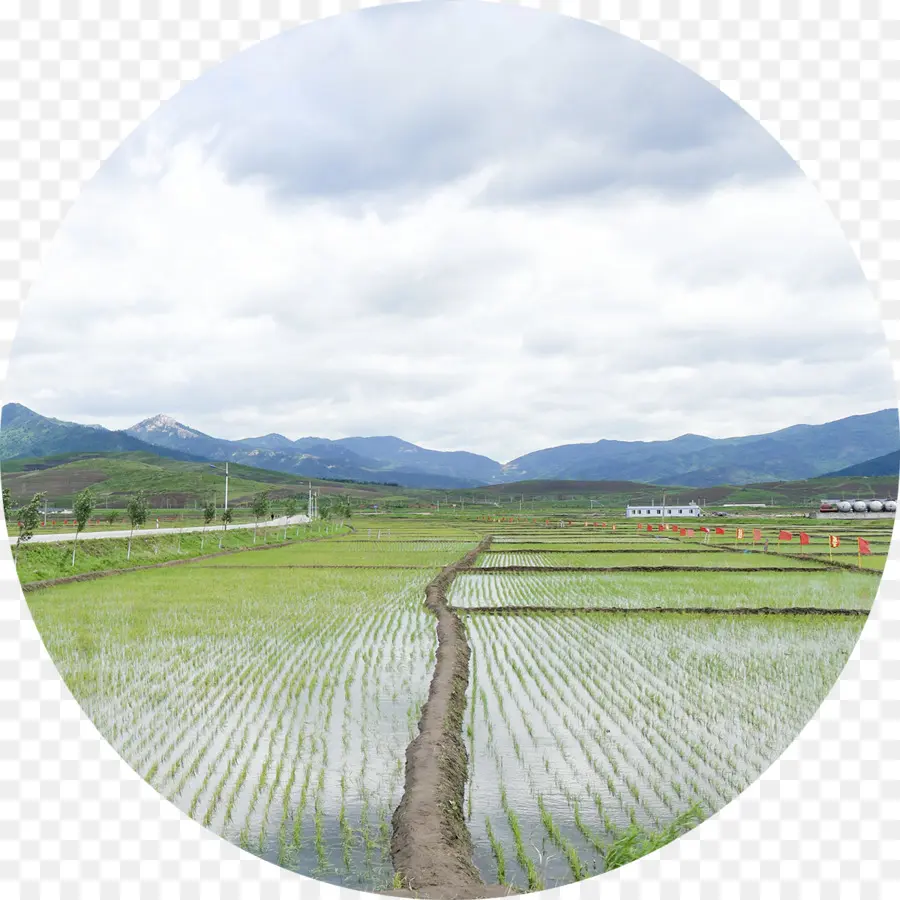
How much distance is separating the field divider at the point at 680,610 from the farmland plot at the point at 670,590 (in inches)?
7.5

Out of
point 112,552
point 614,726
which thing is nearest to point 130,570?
point 112,552

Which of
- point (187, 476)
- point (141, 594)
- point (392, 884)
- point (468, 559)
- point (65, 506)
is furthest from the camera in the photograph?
point (187, 476)

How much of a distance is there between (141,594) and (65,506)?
20.7m

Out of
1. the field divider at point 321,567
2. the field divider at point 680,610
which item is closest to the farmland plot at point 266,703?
the field divider at point 680,610

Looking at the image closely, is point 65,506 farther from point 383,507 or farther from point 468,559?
point 383,507

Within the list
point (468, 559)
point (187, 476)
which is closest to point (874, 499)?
point (468, 559)

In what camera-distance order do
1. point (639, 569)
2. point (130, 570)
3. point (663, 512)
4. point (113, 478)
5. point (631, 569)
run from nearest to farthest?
1. point (130, 570)
2. point (639, 569)
3. point (631, 569)
4. point (113, 478)
5. point (663, 512)

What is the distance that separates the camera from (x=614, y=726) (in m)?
8.01

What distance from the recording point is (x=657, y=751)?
7.27m

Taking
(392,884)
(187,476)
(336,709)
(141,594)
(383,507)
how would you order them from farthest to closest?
(383,507)
(187,476)
(141,594)
(336,709)
(392,884)

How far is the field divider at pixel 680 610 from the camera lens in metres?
15.5

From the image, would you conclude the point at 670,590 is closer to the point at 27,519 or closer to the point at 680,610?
the point at 680,610

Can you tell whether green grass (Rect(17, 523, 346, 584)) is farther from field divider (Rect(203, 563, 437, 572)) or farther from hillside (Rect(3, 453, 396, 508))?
field divider (Rect(203, 563, 437, 572))

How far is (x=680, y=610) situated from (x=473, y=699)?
835 cm
